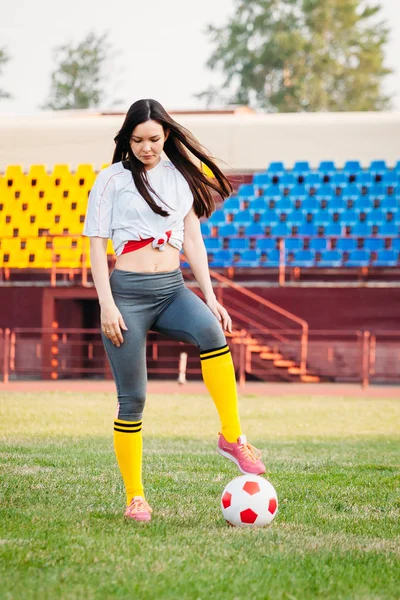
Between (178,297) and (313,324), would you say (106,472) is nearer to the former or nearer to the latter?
(178,297)

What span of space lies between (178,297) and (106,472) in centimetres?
219

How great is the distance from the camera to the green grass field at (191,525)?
3723 mm

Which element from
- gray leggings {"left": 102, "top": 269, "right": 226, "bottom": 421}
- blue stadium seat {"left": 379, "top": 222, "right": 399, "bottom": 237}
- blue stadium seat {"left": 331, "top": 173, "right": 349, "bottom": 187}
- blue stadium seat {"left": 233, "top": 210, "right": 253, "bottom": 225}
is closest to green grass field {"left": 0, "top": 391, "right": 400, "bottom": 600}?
gray leggings {"left": 102, "top": 269, "right": 226, "bottom": 421}

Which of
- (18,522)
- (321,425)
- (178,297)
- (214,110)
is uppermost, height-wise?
(214,110)

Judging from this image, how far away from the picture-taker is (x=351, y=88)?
50.4m

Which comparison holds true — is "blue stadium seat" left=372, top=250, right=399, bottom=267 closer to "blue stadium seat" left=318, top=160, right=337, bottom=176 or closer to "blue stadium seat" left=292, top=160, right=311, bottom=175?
"blue stadium seat" left=318, top=160, right=337, bottom=176

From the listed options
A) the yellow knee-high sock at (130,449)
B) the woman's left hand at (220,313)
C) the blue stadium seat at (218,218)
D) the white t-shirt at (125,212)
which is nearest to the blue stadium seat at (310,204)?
the blue stadium seat at (218,218)

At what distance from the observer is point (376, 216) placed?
75.6ft

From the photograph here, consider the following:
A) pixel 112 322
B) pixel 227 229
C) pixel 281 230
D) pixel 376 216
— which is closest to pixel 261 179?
pixel 227 229

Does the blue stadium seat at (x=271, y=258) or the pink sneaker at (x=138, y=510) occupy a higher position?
the blue stadium seat at (x=271, y=258)

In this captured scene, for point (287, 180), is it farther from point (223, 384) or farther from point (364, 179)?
point (223, 384)

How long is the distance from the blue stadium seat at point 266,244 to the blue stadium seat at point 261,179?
177cm

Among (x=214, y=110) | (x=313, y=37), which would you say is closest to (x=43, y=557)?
(x=214, y=110)

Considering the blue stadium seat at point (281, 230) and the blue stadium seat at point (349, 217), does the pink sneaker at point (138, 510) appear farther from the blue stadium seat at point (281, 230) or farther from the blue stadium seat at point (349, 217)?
the blue stadium seat at point (349, 217)
